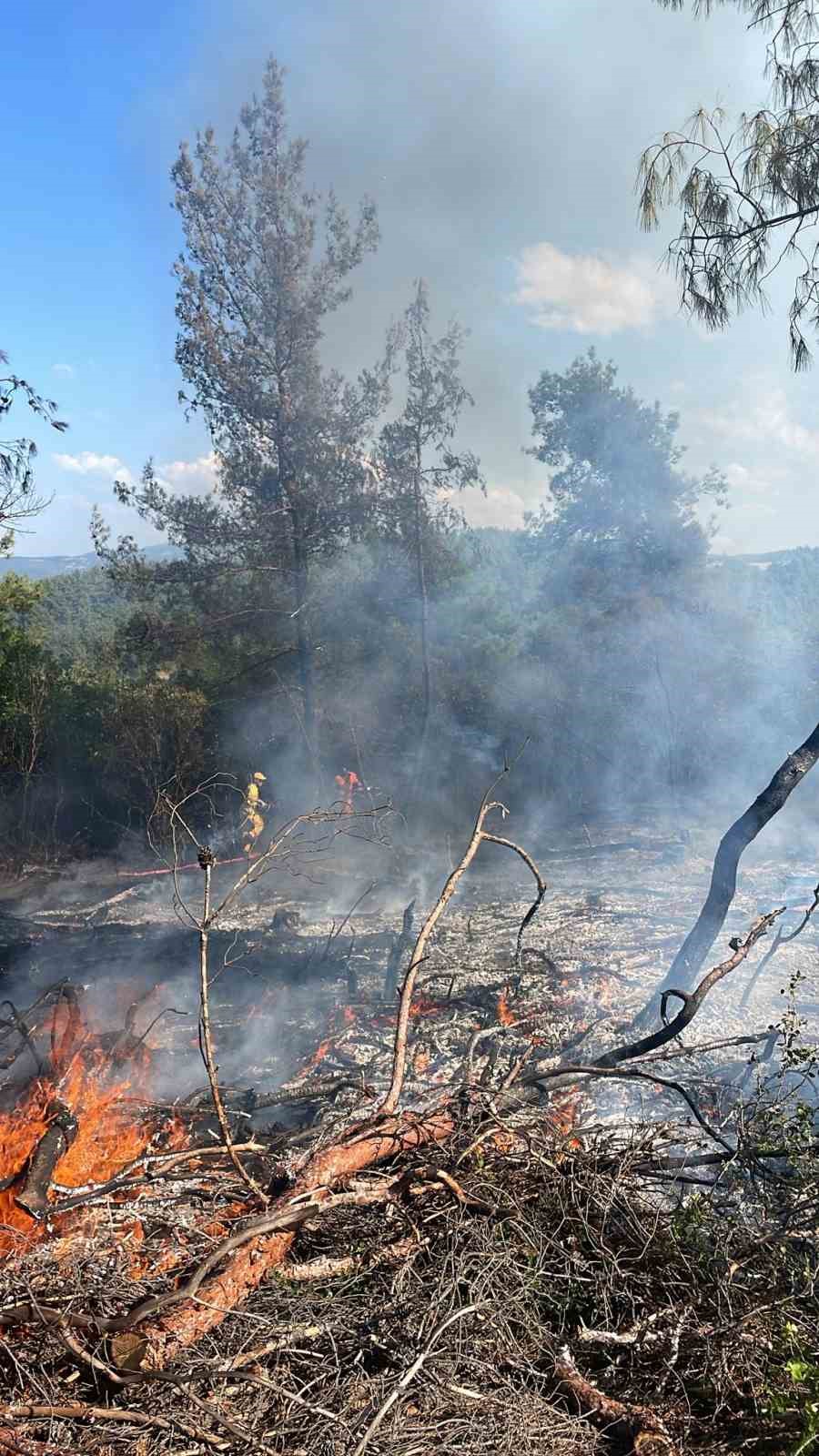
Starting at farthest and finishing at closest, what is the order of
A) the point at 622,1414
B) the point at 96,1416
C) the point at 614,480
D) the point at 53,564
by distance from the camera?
the point at 53,564
the point at 614,480
the point at 622,1414
the point at 96,1416

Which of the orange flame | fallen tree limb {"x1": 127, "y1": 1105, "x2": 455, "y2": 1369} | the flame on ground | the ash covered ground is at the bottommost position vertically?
the ash covered ground

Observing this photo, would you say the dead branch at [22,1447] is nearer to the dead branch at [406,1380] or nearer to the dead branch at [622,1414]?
the dead branch at [406,1380]

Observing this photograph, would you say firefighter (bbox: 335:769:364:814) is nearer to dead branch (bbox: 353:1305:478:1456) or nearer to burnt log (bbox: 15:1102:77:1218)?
burnt log (bbox: 15:1102:77:1218)

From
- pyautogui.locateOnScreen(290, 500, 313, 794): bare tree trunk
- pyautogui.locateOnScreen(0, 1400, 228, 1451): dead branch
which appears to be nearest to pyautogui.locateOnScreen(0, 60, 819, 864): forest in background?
pyautogui.locateOnScreen(290, 500, 313, 794): bare tree trunk

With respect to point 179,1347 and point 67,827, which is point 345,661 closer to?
point 67,827

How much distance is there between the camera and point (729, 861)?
618cm

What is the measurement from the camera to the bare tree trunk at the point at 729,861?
228 inches

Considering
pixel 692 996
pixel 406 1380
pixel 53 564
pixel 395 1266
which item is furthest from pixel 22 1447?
pixel 53 564

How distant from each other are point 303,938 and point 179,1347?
6.24 metres

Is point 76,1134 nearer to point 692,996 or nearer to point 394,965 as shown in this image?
point 692,996

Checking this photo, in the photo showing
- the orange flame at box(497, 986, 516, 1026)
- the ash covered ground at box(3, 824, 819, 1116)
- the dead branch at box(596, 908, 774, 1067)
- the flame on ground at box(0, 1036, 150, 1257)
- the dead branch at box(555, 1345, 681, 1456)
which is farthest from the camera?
the orange flame at box(497, 986, 516, 1026)

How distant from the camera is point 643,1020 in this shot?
6594mm

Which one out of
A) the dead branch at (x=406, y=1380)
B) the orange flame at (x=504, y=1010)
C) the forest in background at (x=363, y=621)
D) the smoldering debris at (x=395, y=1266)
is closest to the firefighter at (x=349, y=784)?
the forest in background at (x=363, y=621)

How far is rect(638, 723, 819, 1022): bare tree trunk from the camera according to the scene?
5.79m
